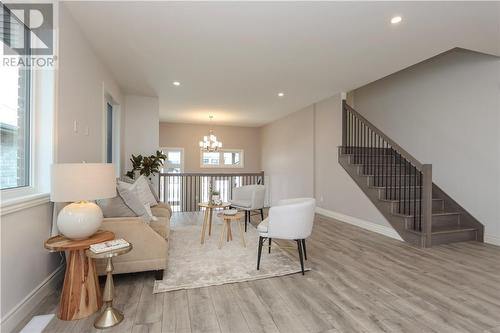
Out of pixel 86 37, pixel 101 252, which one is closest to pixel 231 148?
pixel 86 37

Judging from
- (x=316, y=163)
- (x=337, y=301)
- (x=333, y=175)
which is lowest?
(x=337, y=301)

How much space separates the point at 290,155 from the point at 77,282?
243 inches

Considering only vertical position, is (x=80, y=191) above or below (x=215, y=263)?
above

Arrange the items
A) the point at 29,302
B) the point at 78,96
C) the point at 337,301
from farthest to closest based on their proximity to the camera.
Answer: the point at 78,96 → the point at 337,301 → the point at 29,302

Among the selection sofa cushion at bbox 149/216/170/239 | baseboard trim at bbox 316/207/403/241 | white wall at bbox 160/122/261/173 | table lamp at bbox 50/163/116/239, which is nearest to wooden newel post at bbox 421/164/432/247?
baseboard trim at bbox 316/207/403/241

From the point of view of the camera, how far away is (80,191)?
6.31 ft

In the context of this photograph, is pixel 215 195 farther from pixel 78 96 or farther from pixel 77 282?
pixel 77 282

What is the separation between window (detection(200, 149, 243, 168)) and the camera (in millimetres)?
9279

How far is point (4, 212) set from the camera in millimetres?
1738

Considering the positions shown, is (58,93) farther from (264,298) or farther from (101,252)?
(264,298)

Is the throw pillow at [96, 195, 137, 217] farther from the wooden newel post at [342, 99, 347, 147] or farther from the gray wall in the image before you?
the wooden newel post at [342, 99, 347, 147]

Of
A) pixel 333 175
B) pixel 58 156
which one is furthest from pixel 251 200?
pixel 58 156

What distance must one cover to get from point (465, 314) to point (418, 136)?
3.69 meters

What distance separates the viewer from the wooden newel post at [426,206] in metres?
3.69
